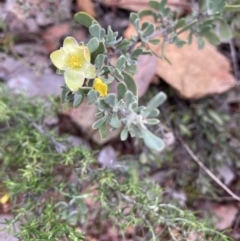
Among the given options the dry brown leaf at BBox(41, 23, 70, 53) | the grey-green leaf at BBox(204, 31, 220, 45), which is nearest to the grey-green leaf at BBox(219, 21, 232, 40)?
the grey-green leaf at BBox(204, 31, 220, 45)

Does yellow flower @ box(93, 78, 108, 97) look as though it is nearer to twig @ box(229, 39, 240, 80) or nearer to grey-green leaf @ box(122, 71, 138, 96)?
grey-green leaf @ box(122, 71, 138, 96)

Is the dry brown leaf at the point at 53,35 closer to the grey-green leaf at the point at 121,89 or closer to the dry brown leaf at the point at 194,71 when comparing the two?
the dry brown leaf at the point at 194,71

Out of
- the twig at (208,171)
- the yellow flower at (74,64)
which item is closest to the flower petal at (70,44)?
the yellow flower at (74,64)

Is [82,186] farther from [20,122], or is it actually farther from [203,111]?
[203,111]

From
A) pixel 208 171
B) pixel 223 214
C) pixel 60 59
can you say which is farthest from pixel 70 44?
pixel 223 214

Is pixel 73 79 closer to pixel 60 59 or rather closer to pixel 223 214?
pixel 60 59

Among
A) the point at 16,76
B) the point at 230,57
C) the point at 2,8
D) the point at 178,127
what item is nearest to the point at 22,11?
the point at 2,8
